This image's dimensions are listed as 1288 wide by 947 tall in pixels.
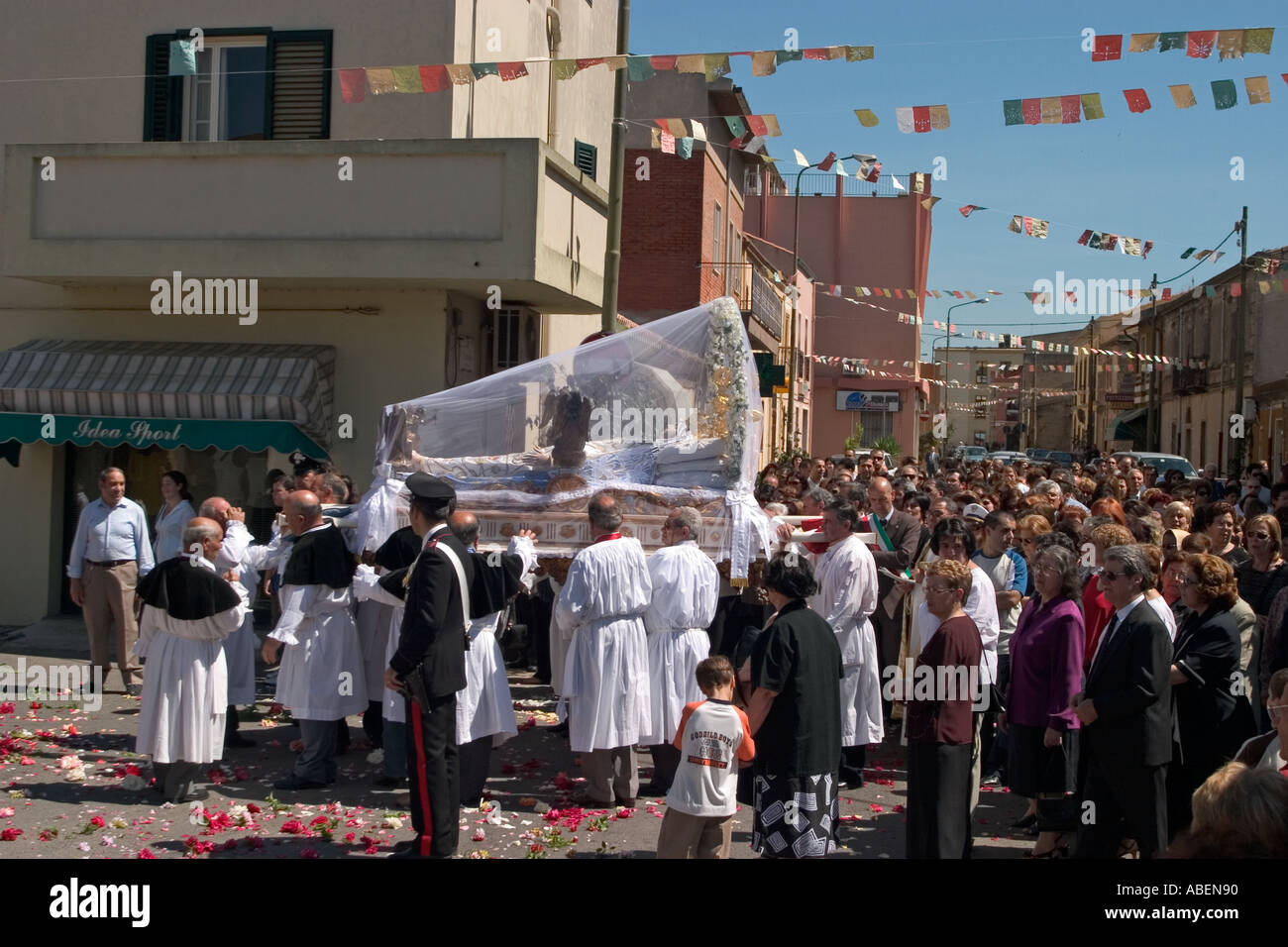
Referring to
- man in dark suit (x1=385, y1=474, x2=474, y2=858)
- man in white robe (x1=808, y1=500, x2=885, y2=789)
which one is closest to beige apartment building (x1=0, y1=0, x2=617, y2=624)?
man in white robe (x1=808, y1=500, x2=885, y2=789)

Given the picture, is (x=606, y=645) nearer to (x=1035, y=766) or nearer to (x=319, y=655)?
(x=319, y=655)

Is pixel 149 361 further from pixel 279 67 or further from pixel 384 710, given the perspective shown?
pixel 384 710

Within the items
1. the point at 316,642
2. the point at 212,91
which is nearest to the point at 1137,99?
the point at 316,642

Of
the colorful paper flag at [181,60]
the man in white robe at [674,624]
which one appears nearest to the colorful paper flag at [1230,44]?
the man in white robe at [674,624]

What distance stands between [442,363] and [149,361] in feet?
9.70

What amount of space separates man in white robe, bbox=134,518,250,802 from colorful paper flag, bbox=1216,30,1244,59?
7320 millimetres

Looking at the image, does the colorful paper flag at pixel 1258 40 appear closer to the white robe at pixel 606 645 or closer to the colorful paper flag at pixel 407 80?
the white robe at pixel 606 645

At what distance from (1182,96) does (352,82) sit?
6.81m

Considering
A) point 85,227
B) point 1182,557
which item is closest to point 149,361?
point 85,227

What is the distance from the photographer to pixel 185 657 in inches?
304

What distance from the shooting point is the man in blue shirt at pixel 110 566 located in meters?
11.2

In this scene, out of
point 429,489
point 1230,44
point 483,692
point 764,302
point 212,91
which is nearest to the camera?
point 429,489

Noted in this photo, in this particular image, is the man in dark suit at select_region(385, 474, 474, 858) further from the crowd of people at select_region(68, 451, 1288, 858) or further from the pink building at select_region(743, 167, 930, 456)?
the pink building at select_region(743, 167, 930, 456)

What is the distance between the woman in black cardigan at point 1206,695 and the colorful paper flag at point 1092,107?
5.15m
